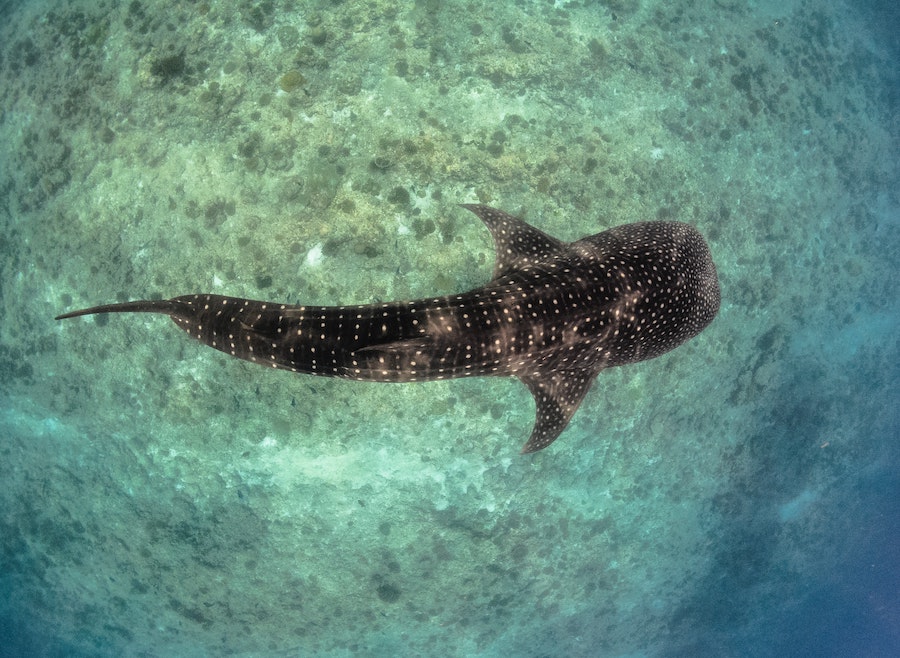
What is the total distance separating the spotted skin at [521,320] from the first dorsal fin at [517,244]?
1 centimetres

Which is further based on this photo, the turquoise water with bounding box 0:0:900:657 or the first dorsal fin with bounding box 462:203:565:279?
the turquoise water with bounding box 0:0:900:657

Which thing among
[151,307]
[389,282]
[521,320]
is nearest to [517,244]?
[521,320]

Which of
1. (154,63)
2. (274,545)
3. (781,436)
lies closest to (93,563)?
(274,545)

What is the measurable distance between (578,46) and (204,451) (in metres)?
8.94

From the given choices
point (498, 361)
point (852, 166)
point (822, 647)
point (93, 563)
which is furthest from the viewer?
point (822, 647)

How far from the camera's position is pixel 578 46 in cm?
798

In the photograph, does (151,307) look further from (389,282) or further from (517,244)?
(517,244)

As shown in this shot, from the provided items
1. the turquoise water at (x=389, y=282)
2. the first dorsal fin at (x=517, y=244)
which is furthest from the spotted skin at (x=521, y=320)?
the turquoise water at (x=389, y=282)

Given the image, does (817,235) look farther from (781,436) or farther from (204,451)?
(204,451)

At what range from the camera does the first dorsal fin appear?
600 cm

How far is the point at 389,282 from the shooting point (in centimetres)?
718

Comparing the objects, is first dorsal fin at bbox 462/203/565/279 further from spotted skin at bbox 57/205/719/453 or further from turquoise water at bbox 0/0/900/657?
turquoise water at bbox 0/0/900/657

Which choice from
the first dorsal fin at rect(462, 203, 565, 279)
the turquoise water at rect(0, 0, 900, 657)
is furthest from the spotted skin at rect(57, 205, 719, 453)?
the turquoise water at rect(0, 0, 900, 657)

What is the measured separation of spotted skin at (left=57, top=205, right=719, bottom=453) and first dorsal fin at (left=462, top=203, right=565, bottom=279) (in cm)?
1
